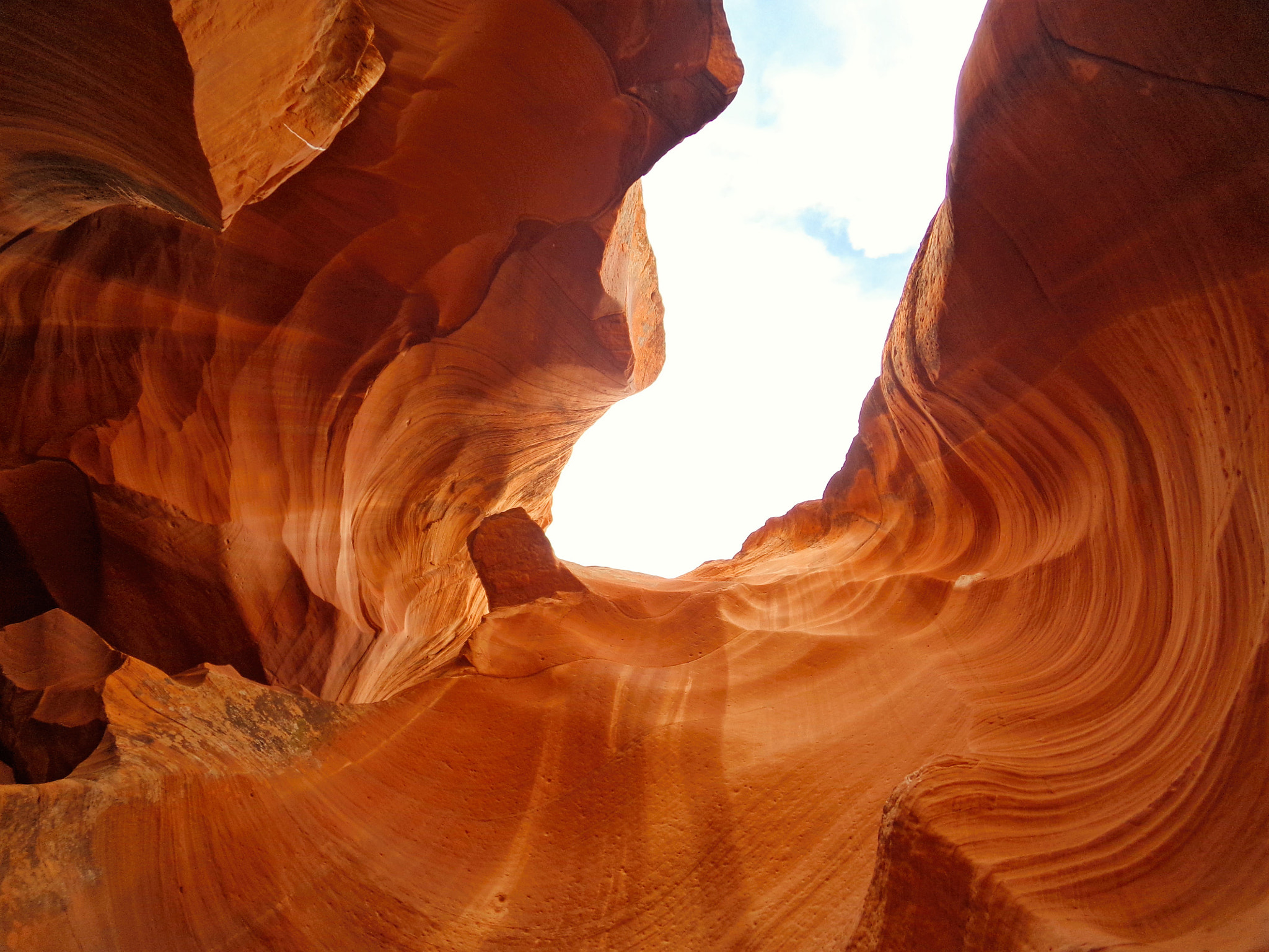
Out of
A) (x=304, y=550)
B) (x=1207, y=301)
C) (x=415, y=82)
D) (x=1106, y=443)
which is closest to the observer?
(x=1207, y=301)

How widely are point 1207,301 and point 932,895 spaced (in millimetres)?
3072

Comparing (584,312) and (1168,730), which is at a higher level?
(584,312)

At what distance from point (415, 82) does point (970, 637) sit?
18.3 feet

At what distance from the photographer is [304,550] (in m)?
6.20

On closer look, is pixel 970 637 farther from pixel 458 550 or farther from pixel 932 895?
pixel 458 550

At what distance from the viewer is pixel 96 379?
5.41 metres

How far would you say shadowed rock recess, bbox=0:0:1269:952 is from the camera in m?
2.95

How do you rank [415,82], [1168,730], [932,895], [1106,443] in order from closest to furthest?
[932,895]
[1168,730]
[1106,443]
[415,82]

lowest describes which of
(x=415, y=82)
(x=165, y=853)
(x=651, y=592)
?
(x=165, y=853)

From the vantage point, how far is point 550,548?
21.2 ft

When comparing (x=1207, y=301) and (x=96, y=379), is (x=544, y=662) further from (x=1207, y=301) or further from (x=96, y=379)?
(x=1207, y=301)

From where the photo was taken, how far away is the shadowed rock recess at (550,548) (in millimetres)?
2949

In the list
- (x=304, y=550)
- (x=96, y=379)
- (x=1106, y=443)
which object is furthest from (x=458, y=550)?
(x=1106, y=443)

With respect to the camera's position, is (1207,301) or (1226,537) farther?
(1207,301)
